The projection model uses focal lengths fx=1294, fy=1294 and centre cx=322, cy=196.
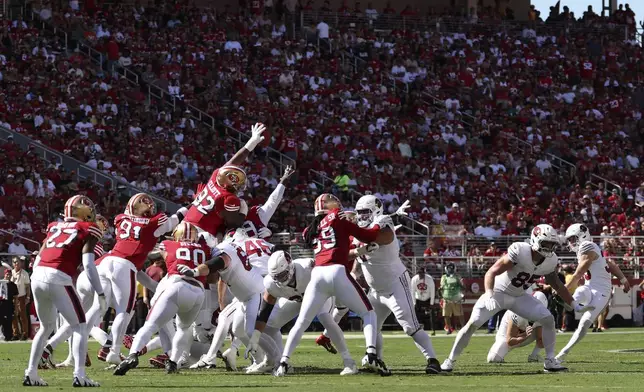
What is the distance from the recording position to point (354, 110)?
Answer: 38.5m

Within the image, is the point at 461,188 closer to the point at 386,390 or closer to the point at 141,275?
the point at 141,275

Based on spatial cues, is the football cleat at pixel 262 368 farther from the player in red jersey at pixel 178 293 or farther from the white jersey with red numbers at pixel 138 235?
the white jersey with red numbers at pixel 138 235

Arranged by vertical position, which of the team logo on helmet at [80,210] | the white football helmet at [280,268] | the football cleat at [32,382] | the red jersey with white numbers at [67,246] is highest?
the team logo on helmet at [80,210]

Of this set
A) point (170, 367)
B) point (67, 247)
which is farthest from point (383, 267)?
point (67, 247)

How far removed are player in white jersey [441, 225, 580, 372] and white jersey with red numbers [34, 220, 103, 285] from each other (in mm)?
4586

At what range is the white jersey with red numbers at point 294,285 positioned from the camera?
15.2 meters

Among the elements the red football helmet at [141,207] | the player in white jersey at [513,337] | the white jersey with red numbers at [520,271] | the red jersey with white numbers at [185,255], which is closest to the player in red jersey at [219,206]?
the red football helmet at [141,207]

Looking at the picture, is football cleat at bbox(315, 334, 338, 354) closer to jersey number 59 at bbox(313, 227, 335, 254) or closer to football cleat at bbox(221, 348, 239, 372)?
football cleat at bbox(221, 348, 239, 372)

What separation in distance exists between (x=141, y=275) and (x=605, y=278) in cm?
637

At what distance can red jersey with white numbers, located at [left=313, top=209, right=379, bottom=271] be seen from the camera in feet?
47.3

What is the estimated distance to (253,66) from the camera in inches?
1517

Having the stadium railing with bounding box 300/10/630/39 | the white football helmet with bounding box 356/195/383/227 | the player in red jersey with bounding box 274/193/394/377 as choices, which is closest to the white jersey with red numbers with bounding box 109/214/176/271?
the player in red jersey with bounding box 274/193/394/377

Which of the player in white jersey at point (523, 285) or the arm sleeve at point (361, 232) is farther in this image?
the player in white jersey at point (523, 285)

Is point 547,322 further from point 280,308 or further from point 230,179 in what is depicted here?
point 230,179
